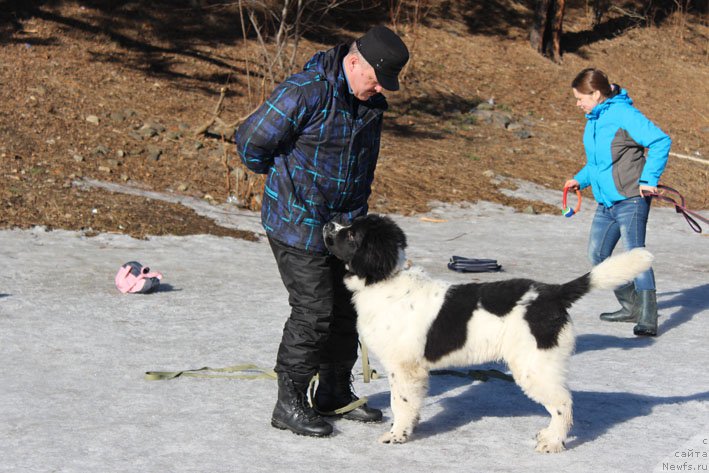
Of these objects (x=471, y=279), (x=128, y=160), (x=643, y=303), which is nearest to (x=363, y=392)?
(x=643, y=303)

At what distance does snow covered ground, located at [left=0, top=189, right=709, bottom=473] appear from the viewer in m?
4.71

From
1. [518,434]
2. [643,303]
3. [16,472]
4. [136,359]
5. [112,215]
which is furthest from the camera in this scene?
[112,215]

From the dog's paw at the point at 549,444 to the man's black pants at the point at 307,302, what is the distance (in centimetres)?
133

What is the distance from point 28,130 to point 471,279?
766cm

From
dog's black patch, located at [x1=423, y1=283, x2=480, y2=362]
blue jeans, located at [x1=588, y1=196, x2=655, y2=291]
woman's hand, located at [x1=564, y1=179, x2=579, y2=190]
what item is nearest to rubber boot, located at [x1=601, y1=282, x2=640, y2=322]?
blue jeans, located at [x1=588, y1=196, x2=655, y2=291]

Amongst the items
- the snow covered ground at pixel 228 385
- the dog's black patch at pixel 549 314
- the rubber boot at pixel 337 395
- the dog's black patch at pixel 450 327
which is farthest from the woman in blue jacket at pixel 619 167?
the rubber boot at pixel 337 395

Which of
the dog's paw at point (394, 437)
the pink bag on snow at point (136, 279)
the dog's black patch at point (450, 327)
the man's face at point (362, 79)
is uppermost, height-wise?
the man's face at point (362, 79)

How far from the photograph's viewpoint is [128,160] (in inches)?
520

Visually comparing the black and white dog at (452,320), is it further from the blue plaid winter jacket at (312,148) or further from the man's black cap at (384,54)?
the man's black cap at (384,54)

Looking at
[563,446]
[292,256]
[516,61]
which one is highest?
[516,61]

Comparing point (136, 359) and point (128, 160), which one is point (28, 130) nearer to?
point (128, 160)

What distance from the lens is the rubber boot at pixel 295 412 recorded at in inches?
198

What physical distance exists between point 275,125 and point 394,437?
187 centimetres

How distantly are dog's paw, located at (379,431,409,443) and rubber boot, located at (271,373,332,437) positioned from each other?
33 cm
